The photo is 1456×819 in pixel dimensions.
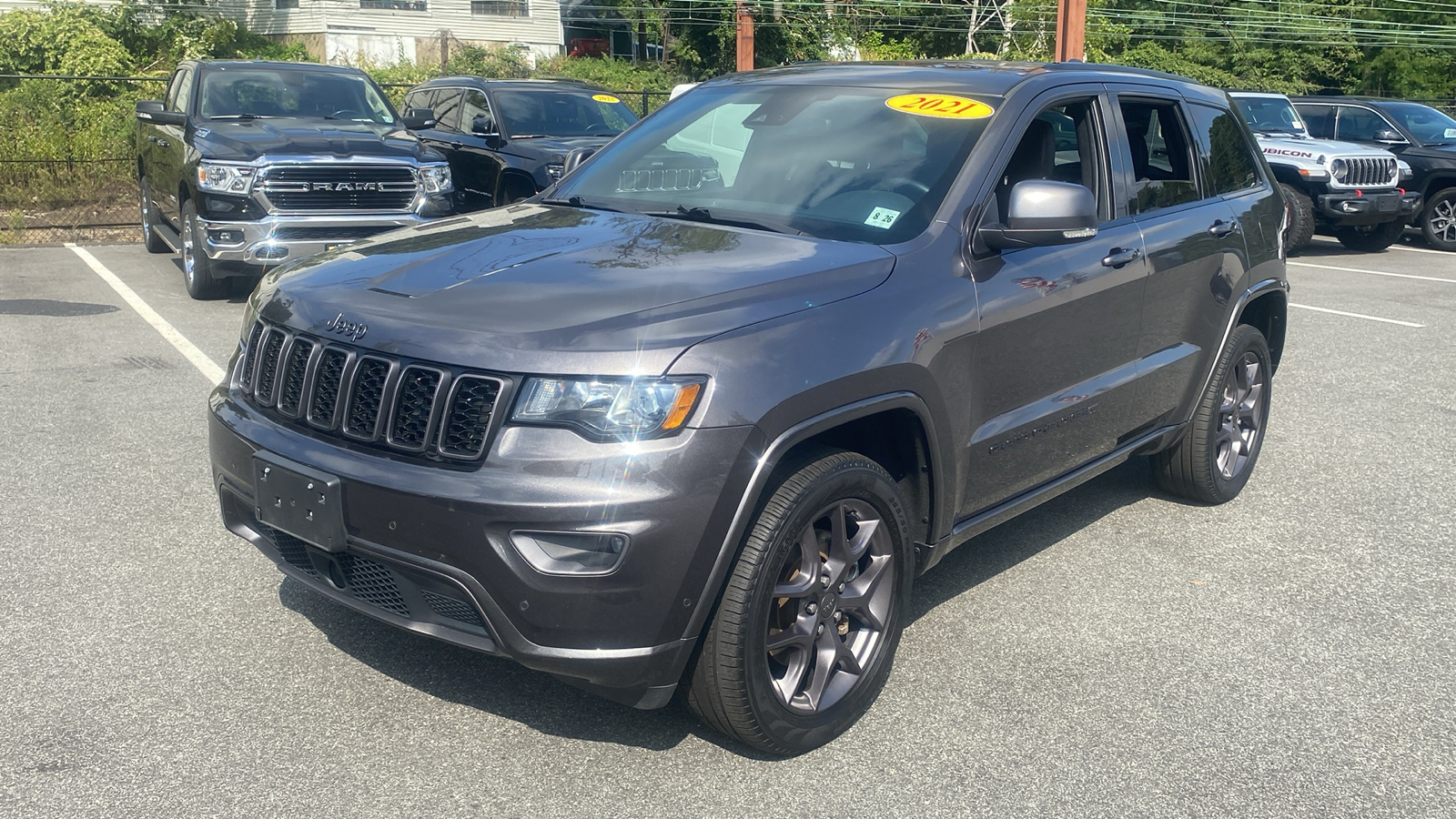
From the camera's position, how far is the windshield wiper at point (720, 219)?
3832 mm

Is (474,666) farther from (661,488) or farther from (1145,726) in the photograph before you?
(1145,726)

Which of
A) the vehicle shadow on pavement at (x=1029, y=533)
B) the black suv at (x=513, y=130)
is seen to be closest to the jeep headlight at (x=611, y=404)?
the vehicle shadow on pavement at (x=1029, y=533)

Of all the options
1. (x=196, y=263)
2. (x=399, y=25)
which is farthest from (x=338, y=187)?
(x=399, y=25)

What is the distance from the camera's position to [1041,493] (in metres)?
4.24

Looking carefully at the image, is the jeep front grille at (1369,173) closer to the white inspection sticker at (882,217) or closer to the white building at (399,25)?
the white inspection sticker at (882,217)

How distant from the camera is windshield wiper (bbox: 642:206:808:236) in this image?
383 cm

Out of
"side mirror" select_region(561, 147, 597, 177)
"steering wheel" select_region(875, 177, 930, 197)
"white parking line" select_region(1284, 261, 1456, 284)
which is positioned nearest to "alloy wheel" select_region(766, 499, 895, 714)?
"steering wheel" select_region(875, 177, 930, 197)

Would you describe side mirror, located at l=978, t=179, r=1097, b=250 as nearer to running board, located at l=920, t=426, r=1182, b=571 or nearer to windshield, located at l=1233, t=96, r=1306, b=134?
running board, located at l=920, t=426, r=1182, b=571

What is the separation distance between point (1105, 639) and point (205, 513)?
3.41 metres

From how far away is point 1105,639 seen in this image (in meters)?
4.09

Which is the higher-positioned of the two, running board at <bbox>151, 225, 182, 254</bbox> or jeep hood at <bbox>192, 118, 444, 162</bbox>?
jeep hood at <bbox>192, 118, 444, 162</bbox>

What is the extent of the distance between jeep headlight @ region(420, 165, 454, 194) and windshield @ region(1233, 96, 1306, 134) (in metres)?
10.7

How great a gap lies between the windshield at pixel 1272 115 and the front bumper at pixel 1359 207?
1.63 m

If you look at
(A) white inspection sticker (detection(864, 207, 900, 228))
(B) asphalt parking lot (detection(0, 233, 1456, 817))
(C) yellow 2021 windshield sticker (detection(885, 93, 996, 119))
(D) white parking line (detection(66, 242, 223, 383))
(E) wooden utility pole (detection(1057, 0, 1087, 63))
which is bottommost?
(B) asphalt parking lot (detection(0, 233, 1456, 817))
